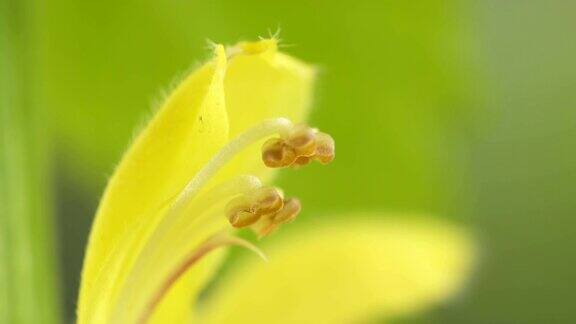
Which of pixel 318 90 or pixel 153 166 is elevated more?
pixel 318 90

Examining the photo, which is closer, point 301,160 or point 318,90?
point 301,160

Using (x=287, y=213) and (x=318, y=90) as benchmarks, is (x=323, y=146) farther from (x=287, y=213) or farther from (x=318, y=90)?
(x=318, y=90)

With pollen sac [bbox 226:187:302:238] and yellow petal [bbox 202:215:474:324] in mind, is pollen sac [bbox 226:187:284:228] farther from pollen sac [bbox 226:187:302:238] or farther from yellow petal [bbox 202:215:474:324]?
yellow petal [bbox 202:215:474:324]

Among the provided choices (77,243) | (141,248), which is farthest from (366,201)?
(141,248)

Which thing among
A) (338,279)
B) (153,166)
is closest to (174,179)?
(153,166)

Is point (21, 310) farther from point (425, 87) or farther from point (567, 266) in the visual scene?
point (567, 266)

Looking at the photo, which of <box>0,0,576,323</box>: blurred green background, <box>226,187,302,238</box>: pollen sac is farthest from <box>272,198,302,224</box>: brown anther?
<box>0,0,576,323</box>: blurred green background

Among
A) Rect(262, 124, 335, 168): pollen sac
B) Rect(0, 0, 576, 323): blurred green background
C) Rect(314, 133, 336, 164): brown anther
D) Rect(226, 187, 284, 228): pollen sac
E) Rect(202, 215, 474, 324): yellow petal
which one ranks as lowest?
Rect(226, 187, 284, 228): pollen sac
